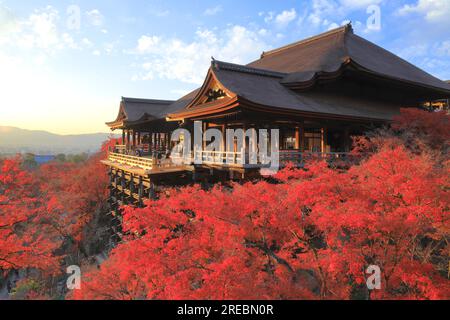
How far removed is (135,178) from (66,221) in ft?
32.9

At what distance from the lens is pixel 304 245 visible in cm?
932

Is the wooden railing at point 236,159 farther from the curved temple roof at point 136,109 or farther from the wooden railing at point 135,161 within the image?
the curved temple roof at point 136,109

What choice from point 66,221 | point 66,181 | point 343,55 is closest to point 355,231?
point 343,55

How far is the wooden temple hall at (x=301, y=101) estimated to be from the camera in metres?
14.1

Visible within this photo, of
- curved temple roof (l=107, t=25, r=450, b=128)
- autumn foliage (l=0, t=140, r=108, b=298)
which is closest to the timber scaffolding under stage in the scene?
curved temple roof (l=107, t=25, r=450, b=128)

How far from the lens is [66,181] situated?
1326 inches

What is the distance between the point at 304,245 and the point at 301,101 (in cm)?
919

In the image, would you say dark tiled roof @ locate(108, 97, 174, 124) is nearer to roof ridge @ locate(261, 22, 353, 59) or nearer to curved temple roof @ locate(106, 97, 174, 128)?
curved temple roof @ locate(106, 97, 174, 128)

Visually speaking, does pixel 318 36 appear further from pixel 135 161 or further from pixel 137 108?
pixel 135 161

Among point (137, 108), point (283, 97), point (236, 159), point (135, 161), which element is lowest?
point (135, 161)

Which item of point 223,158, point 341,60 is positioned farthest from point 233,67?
point 341,60

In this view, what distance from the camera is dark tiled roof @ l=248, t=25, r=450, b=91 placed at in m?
19.4

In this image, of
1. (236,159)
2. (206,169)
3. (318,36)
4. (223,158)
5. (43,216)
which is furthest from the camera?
(318,36)

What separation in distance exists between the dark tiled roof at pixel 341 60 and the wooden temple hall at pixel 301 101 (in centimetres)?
7
